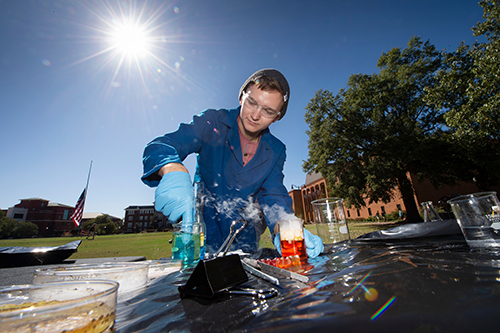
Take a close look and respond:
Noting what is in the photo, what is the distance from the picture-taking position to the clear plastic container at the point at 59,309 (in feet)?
1.06

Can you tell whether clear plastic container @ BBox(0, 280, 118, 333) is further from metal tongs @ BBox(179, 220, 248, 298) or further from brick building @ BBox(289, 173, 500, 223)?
brick building @ BBox(289, 173, 500, 223)

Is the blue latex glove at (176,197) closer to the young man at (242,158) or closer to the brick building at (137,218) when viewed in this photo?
the young man at (242,158)

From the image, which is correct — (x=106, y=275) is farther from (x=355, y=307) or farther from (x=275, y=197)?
(x=275, y=197)

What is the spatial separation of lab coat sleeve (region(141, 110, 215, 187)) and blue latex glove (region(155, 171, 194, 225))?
0.19 meters

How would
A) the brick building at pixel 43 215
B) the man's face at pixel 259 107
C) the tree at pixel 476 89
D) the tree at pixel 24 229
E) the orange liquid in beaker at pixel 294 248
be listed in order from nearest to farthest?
the orange liquid in beaker at pixel 294 248, the man's face at pixel 259 107, the tree at pixel 476 89, the tree at pixel 24 229, the brick building at pixel 43 215

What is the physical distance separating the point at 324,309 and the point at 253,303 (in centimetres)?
23

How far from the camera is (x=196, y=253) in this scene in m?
1.77

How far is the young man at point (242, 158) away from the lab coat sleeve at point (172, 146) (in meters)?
0.01

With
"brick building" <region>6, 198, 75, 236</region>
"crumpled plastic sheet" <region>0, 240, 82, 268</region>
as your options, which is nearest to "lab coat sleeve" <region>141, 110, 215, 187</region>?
"crumpled plastic sheet" <region>0, 240, 82, 268</region>

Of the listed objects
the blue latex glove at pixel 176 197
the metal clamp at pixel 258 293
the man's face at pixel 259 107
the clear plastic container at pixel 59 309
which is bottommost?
the metal clamp at pixel 258 293

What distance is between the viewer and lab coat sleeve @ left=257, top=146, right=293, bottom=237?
256cm

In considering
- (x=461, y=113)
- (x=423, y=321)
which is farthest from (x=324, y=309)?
(x=461, y=113)

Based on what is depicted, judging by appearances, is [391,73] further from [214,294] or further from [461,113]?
[214,294]

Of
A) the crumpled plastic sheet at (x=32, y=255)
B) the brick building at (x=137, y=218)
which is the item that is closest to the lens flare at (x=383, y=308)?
the crumpled plastic sheet at (x=32, y=255)
